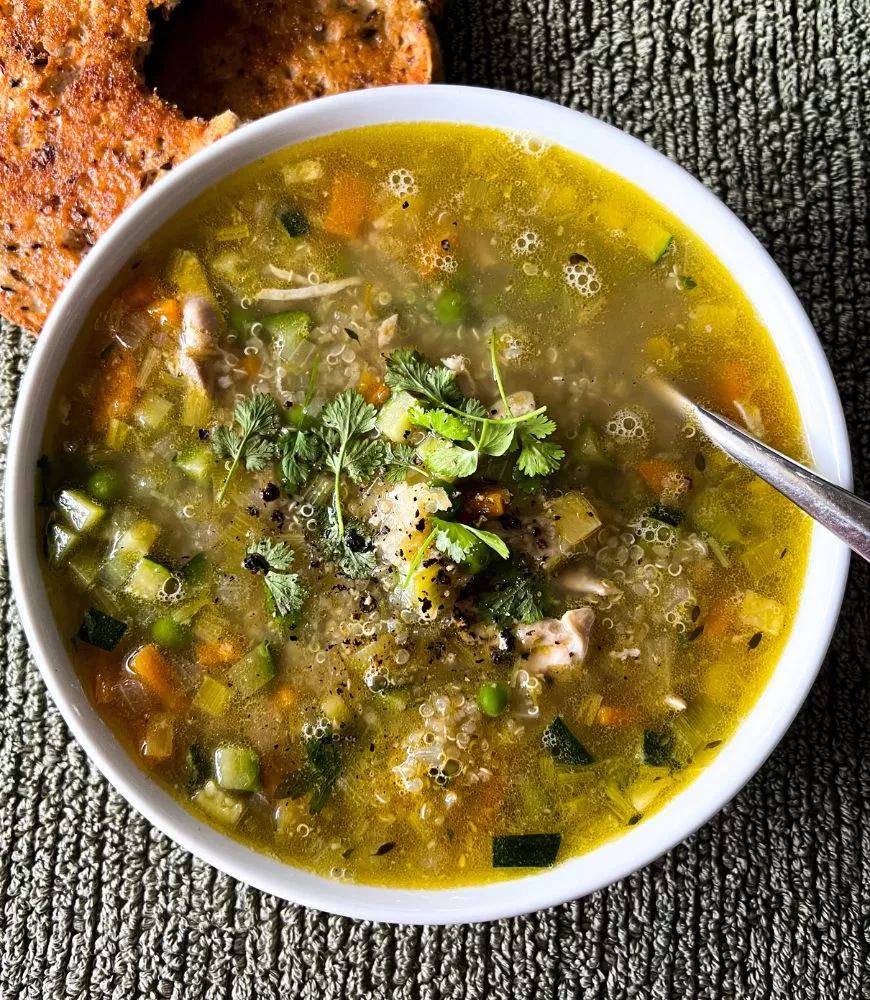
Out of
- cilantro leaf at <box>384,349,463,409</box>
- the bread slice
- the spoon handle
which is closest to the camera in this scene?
the spoon handle

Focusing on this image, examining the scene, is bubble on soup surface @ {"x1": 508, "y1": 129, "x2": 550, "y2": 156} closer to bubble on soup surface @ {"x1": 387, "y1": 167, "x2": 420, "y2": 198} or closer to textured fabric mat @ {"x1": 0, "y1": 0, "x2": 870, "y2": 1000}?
bubble on soup surface @ {"x1": 387, "y1": 167, "x2": 420, "y2": 198}

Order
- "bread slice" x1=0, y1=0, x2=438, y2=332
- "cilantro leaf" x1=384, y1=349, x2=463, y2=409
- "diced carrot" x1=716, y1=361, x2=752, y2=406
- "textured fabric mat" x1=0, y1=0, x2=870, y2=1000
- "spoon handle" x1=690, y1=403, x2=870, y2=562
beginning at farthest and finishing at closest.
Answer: "textured fabric mat" x1=0, y1=0, x2=870, y2=1000 < "bread slice" x1=0, y1=0, x2=438, y2=332 < "diced carrot" x1=716, y1=361, x2=752, y2=406 < "cilantro leaf" x1=384, y1=349, x2=463, y2=409 < "spoon handle" x1=690, y1=403, x2=870, y2=562

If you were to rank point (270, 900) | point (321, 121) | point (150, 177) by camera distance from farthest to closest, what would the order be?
point (270, 900) < point (150, 177) < point (321, 121)

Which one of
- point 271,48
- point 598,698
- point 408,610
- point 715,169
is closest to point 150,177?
point 271,48

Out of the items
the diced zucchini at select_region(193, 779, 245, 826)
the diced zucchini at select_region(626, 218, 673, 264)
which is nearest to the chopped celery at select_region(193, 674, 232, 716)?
the diced zucchini at select_region(193, 779, 245, 826)

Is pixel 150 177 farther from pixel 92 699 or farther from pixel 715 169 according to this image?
pixel 715 169

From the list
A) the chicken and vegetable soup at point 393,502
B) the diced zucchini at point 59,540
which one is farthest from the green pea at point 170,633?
the diced zucchini at point 59,540
